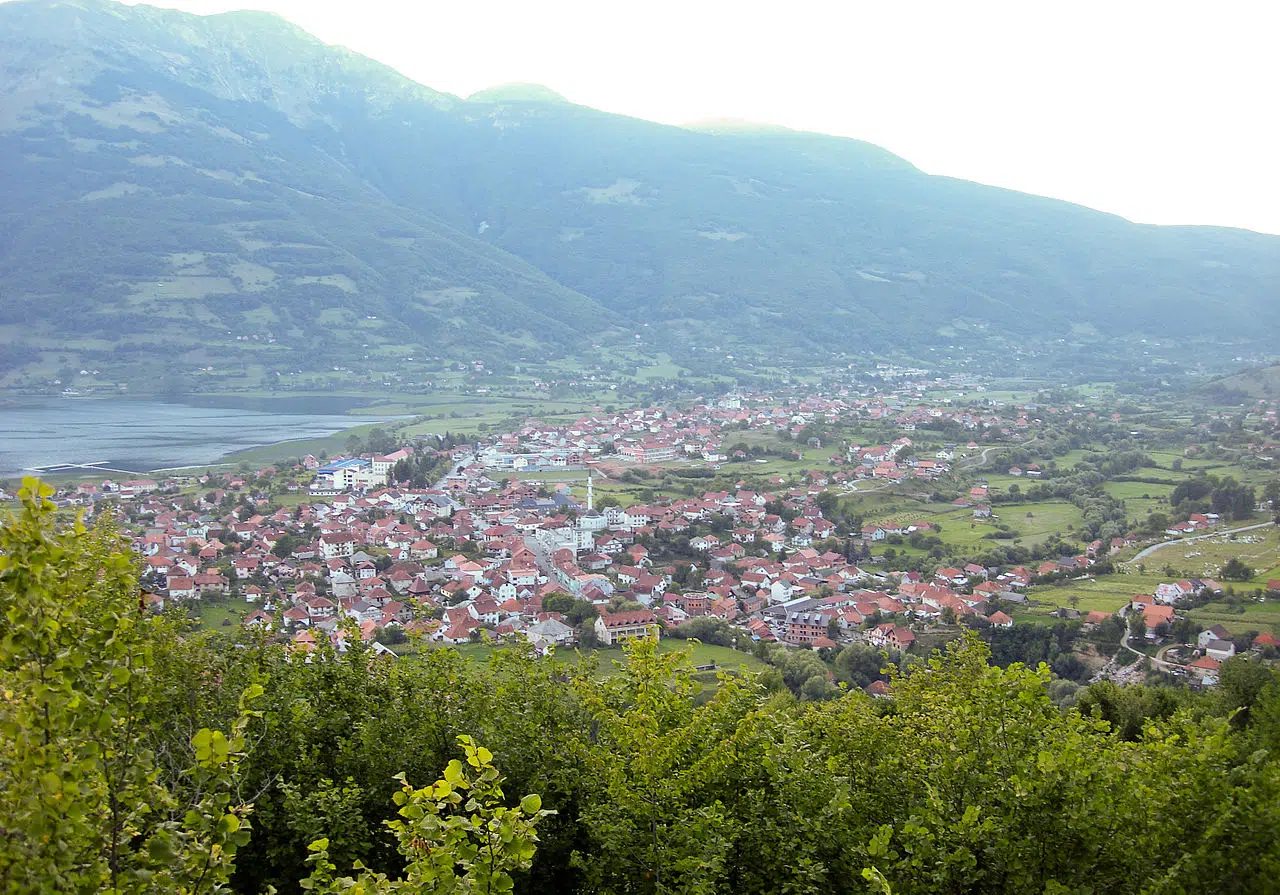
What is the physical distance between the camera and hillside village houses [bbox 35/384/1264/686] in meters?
32.8

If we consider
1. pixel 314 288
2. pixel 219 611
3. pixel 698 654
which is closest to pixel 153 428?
pixel 219 611

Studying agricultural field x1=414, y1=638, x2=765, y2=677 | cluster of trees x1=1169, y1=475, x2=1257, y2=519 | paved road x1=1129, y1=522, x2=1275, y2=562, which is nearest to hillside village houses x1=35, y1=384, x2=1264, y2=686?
agricultural field x1=414, y1=638, x2=765, y2=677

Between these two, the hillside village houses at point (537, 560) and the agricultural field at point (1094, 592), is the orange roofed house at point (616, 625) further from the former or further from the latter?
the agricultural field at point (1094, 592)

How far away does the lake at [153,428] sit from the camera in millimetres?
62797

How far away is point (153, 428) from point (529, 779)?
85.2 meters

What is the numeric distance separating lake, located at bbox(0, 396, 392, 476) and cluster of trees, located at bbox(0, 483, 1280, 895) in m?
58.2

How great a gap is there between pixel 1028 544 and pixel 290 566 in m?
38.4

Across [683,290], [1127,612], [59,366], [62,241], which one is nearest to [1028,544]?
[1127,612]

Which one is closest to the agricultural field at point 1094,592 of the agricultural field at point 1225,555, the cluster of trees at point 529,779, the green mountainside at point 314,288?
the agricultural field at point 1225,555

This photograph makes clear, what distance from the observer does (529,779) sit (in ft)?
27.7

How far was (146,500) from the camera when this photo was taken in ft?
161

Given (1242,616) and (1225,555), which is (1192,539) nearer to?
(1225,555)

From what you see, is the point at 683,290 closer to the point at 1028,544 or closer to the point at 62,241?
the point at 62,241

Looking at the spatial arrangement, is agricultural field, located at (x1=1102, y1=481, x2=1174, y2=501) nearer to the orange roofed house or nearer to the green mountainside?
the orange roofed house
